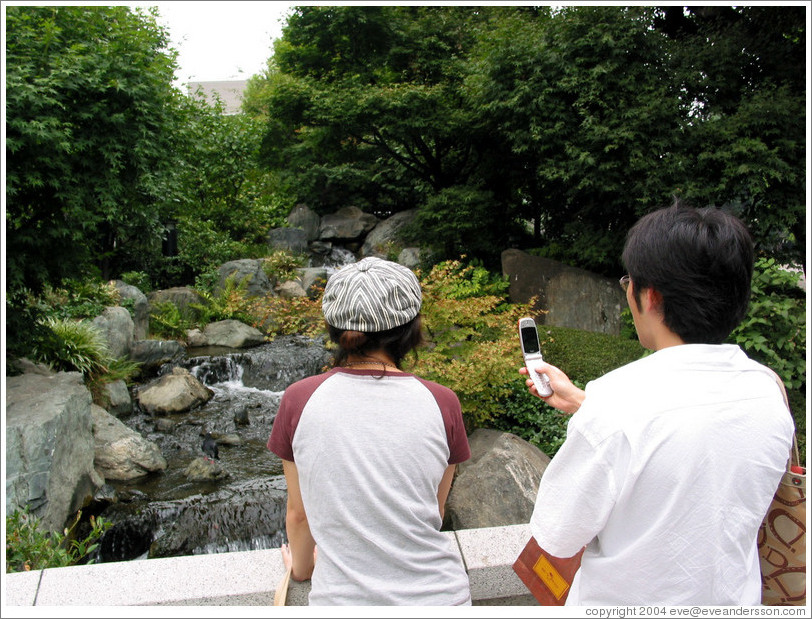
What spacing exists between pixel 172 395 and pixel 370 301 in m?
6.32

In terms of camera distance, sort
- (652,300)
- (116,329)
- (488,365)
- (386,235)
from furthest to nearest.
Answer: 1. (386,235)
2. (116,329)
3. (488,365)
4. (652,300)

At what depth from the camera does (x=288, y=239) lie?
53.2 feet

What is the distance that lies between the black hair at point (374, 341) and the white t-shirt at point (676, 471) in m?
0.54

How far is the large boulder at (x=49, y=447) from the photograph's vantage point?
12.5 ft

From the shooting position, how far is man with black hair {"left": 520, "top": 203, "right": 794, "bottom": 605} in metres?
1.09

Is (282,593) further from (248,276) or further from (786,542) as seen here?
(248,276)

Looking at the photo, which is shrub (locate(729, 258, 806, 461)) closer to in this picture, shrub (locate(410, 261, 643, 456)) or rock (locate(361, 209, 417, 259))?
shrub (locate(410, 261, 643, 456))

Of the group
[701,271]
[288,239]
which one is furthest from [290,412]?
[288,239]

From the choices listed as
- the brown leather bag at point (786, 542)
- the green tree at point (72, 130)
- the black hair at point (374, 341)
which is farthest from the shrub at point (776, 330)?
the green tree at point (72, 130)

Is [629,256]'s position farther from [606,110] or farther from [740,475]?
[606,110]

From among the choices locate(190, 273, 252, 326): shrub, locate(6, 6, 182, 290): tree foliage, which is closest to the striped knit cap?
locate(6, 6, 182, 290): tree foliage

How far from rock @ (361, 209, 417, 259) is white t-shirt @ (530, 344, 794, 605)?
13.5 metres

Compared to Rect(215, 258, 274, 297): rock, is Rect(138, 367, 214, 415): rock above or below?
below

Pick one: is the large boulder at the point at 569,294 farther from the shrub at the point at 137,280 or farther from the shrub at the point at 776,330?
the shrub at the point at 137,280
